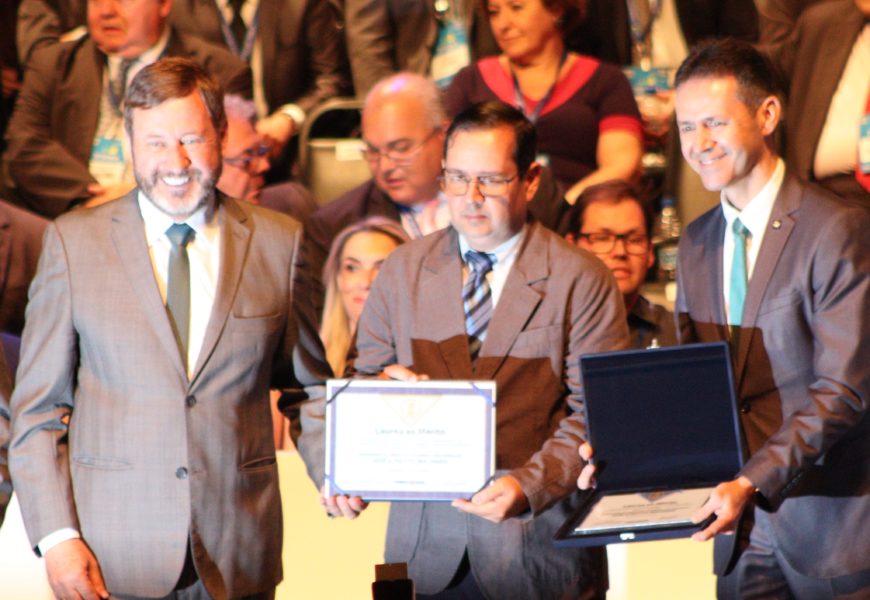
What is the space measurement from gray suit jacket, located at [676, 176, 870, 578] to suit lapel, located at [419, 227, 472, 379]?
55cm

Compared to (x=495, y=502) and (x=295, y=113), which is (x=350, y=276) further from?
(x=495, y=502)

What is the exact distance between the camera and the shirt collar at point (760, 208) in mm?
2822

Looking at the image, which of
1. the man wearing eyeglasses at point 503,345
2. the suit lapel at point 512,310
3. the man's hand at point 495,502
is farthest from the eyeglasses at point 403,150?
the man's hand at point 495,502

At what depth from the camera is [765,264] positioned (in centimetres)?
277

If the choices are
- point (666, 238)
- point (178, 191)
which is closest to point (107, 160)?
point (666, 238)

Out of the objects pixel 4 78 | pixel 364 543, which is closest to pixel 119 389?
pixel 364 543

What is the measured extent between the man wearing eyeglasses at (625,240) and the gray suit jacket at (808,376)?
1.02m

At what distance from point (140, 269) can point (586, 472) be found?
3.34ft

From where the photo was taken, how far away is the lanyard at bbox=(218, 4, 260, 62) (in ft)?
16.4

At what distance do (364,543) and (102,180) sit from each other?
1807 millimetres

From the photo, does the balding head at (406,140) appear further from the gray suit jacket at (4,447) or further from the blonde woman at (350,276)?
the gray suit jacket at (4,447)

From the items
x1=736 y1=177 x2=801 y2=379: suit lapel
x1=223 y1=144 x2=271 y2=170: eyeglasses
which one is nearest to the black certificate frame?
x1=736 y1=177 x2=801 y2=379: suit lapel

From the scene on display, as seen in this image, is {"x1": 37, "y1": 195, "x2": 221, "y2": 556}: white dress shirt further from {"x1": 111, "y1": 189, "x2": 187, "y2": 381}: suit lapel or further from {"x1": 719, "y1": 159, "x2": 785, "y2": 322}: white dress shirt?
{"x1": 719, "y1": 159, "x2": 785, "y2": 322}: white dress shirt

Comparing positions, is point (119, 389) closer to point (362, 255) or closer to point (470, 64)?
point (362, 255)
